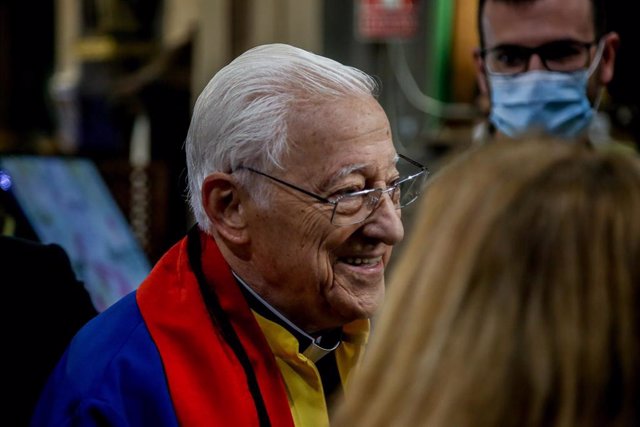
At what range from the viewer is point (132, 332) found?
2301mm

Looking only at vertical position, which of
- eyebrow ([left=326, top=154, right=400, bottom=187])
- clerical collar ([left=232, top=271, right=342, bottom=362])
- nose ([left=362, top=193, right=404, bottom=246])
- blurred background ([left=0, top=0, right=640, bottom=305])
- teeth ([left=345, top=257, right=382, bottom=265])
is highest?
eyebrow ([left=326, top=154, right=400, bottom=187])

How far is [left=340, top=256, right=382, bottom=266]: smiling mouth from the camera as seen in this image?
2.50 meters

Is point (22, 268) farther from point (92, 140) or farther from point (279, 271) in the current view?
point (92, 140)

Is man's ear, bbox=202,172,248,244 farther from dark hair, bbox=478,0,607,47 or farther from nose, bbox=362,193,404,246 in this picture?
dark hair, bbox=478,0,607,47

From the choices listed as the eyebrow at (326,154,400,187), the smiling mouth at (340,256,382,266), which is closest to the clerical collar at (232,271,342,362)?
the smiling mouth at (340,256,382,266)

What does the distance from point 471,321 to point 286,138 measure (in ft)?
3.66

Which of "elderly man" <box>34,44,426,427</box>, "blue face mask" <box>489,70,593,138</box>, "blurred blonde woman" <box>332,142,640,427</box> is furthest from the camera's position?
"blue face mask" <box>489,70,593,138</box>

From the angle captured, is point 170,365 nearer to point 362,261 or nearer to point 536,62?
point 362,261

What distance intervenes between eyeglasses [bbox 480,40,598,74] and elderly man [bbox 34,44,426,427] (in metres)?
1.14

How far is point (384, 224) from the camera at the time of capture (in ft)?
8.19

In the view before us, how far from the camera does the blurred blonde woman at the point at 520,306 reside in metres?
1.34

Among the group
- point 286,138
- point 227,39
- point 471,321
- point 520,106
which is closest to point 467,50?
point 227,39

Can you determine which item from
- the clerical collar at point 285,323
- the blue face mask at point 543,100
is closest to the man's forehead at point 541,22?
the blue face mask at point 543,100

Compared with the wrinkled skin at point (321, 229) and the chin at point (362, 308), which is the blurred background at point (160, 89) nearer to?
the wrinkled skin at point (321, 229)
